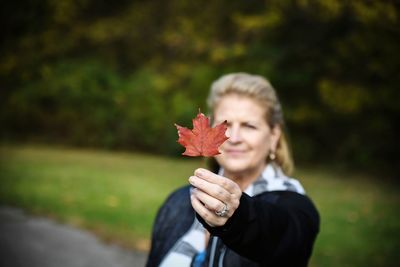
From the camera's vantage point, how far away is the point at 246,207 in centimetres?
135

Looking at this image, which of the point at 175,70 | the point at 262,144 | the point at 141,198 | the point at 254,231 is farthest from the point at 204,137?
the point at 175,70

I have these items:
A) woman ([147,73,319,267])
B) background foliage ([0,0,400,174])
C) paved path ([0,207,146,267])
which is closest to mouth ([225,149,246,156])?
woman ([147,73,319,267])

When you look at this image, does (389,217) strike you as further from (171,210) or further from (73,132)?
(73,132)

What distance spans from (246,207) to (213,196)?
0.19 meters

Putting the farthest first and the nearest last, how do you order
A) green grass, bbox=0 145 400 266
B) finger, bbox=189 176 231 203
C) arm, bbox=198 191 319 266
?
1. green grass, bbox=0 145 400 266
2. arm, bbox=198 191 319 266
3. finger, bbox=189 176 231 203

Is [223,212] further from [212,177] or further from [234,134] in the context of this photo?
[234,134]

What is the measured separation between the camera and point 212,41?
45.8ft

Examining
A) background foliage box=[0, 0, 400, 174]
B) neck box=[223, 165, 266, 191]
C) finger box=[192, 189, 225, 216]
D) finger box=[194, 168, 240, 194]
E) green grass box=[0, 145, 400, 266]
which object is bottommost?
finger box=[192, 189, 225, 216]

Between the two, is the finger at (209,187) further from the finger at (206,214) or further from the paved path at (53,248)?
the paved path at (53,248)

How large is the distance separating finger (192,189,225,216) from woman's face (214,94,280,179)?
1.00 metres

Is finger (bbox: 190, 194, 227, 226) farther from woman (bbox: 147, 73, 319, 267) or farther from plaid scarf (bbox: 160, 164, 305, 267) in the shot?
plaid scarf (bbox: 160, 164, 305, 267)

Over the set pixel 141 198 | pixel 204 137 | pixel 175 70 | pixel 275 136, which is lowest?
pixel 204 137

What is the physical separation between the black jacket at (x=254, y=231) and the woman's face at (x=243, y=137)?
0.28m

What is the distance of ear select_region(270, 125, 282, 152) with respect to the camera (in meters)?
2.46
